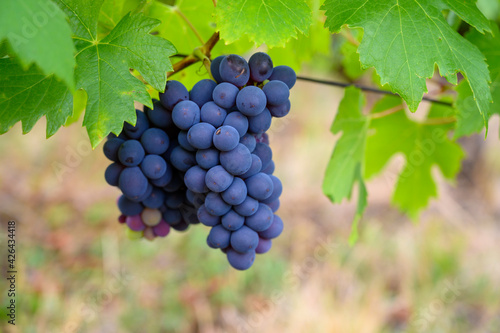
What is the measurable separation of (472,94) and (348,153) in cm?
28

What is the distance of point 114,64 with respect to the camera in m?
0.57

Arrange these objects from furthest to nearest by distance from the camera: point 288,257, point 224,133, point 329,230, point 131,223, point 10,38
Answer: point 329,230, point 288,257, point 131,223, point 224,133, point 10,38

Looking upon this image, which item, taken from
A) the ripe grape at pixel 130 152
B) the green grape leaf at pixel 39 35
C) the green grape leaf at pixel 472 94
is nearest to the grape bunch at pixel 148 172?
the ripe grape at pixel 130 152

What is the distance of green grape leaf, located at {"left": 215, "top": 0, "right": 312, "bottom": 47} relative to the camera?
580 millimetres

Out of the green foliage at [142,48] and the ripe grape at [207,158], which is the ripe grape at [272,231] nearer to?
the ripe grape at [207,158]

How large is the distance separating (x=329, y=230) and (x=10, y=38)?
316 centimetres

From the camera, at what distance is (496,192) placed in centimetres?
380

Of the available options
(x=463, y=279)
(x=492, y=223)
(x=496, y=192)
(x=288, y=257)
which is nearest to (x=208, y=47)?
(x=288, y=257)

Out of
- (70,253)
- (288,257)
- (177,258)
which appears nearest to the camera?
(70,253)

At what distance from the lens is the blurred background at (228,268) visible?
7.52ft

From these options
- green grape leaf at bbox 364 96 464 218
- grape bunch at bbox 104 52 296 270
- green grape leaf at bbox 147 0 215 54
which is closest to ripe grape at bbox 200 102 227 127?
grape bunch at bbox 104 52 296 270

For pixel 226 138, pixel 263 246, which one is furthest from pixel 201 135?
pixel 263 246

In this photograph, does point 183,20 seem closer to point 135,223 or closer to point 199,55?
point 199,55

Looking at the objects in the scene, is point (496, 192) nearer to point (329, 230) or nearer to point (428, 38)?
point (329, 230)
